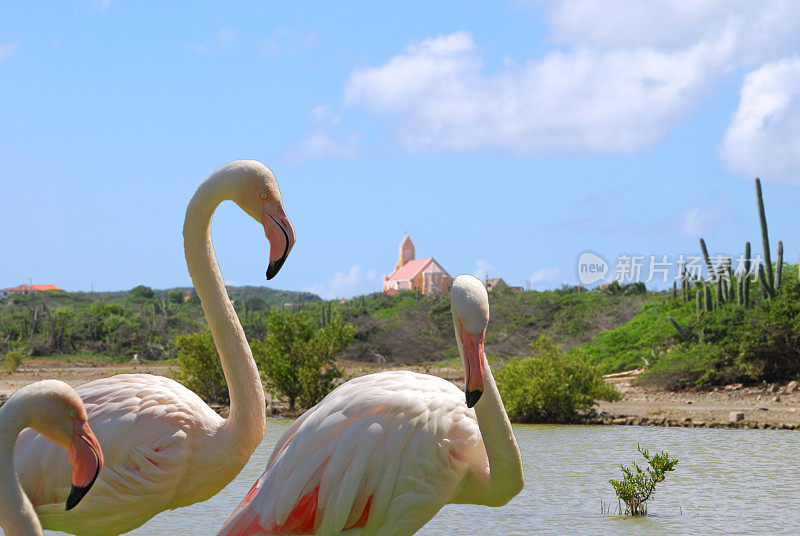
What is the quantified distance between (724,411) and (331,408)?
16.9m

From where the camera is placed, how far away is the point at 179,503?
5.02 meters

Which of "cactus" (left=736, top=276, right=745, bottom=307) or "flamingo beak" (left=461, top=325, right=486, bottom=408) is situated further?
"cactus" (left=736, top=276, right=745, bottom=307)

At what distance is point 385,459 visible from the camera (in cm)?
429

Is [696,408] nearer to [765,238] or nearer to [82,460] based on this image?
[765,238]

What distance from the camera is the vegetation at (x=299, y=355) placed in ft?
64.4

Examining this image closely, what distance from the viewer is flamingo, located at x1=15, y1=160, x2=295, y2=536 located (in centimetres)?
473

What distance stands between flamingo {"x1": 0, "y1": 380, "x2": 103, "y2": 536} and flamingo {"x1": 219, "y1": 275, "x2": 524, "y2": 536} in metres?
1.36

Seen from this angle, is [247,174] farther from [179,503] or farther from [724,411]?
[724,411]

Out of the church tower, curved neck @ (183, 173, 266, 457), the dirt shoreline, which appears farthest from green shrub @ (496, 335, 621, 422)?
the church tower

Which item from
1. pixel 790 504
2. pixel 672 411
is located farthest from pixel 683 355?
pixel 790 504

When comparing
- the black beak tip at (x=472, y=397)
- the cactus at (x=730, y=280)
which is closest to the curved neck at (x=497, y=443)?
the black beak tip at (x=472, y=397)

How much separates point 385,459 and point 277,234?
1.23 meters

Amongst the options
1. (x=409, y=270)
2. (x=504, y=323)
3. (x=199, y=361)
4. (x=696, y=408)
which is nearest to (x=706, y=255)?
(x=696, y=408)

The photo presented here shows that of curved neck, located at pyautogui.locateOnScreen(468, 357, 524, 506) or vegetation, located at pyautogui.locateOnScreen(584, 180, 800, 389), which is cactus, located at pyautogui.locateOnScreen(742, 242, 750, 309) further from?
curved neck, located at pyautogui.locateOnScreen(468, 357, 524, 506)
